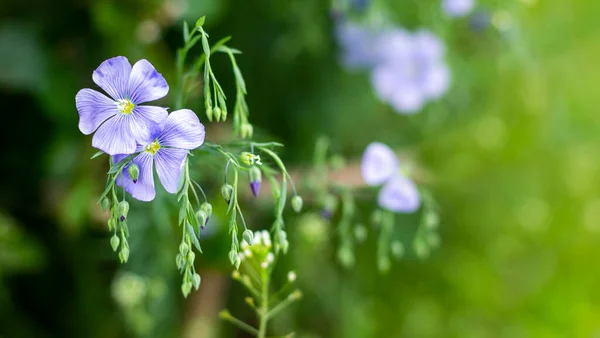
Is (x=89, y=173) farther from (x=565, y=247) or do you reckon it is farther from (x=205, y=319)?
(x=565, y=247)

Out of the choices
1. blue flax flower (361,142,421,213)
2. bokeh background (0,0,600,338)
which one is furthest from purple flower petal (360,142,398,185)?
bokeh background (0,0,600,338)

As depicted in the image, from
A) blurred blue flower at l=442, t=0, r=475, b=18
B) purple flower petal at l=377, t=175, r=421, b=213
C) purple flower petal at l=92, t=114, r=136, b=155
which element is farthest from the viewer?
blurred blue flower at l=442, t=0, r=475, b=18

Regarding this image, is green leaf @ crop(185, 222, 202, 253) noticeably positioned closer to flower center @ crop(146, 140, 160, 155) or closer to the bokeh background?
flower center @ crop(146, 140, 160, 155)

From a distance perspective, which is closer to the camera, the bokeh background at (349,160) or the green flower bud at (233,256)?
the green flower bud at (233,256)

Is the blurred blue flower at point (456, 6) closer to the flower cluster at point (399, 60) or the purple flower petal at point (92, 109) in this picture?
the flower cluster at point (399, 60)

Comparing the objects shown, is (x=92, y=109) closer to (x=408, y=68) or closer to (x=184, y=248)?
(x=184, y=248)

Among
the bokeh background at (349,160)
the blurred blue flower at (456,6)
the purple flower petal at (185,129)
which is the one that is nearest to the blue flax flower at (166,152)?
the purple flower petal at (185,129)

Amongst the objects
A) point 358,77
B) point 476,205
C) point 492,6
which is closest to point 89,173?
point 358,77

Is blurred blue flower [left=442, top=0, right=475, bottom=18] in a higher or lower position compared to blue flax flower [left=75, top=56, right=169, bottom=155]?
higher

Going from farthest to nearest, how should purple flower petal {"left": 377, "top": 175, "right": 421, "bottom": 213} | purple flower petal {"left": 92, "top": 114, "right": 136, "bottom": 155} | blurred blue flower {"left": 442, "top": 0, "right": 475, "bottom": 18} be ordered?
1. blurred blue flower {"left": 442, "top": 0, "right": 475, "bottom": 18}
2. purple flower petal {"left": 377, "top": 175, "right": 421, "bottom": 213}
3. purple flower petal {"left": 92, "top": 114, "right": 136, "bottom": 155}
